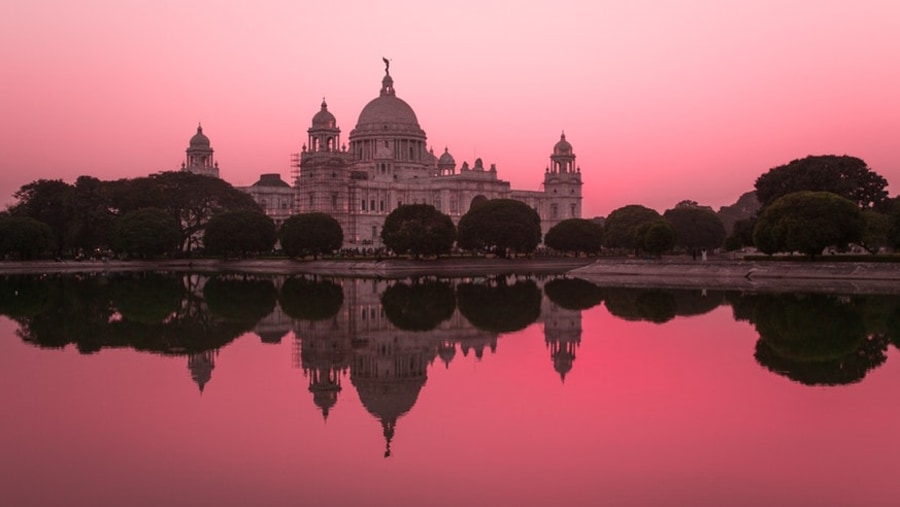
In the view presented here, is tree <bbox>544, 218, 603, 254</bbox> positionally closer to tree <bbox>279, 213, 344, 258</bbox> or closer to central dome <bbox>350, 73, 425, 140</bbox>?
tree <bbox>279, 213, 344, 258</bbox>

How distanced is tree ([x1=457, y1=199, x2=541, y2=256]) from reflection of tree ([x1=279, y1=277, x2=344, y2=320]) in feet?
77.2

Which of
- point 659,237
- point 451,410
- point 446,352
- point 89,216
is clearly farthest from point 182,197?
point 451,410

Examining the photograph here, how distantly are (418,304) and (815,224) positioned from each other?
2581 centimetres

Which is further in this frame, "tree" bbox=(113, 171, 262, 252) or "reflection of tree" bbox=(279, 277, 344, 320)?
"tree" bbox=(113, 171, 262, 252)

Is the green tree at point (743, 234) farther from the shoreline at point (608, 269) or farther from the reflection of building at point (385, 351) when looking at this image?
the reflection of building at point (385, 351)

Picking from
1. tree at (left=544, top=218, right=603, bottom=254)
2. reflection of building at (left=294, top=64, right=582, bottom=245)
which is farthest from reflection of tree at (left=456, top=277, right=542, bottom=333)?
reflection of building at (left=294, top=64, right=582, bottom=245)

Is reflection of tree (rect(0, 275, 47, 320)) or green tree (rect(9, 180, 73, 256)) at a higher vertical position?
green tree (rect(9, 180, 73, 256))

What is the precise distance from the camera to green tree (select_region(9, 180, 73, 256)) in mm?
81500

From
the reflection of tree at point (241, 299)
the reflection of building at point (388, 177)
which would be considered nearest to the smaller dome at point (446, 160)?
the reflection of building at point (388, 177)

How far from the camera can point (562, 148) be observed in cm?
12656

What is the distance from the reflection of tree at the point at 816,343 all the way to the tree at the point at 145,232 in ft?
183

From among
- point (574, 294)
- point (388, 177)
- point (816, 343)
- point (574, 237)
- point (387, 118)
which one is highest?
point (387, 118)

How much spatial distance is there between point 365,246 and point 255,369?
269ft

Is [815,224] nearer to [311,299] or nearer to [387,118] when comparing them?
[311,299]
